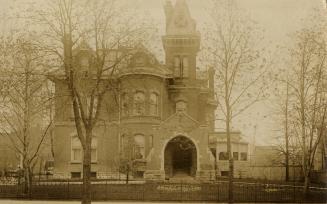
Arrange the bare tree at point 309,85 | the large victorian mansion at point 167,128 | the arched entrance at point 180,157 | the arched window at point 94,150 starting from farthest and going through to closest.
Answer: the arched window at point 94,150 → the arched entrance at point 180,157 → the large victorian mansion at point 167,128 → the bare tree at point 309,85

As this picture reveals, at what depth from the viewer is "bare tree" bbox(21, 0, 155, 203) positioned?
57.7ft

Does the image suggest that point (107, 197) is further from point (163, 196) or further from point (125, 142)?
point (125, 142)

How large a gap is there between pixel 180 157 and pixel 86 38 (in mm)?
13418

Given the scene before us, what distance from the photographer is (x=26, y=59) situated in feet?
68.1

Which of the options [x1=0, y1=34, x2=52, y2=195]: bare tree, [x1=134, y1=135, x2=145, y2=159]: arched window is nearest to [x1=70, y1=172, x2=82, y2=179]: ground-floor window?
[x1=134, y1=135, x2=145, y2=159]: arched window

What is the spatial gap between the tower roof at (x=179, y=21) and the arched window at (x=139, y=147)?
22.5ft

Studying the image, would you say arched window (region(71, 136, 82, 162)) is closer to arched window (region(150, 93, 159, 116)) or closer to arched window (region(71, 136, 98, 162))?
arched window (region(71, 136, 98, 162))

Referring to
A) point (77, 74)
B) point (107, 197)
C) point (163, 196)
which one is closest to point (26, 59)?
point (77, 74)

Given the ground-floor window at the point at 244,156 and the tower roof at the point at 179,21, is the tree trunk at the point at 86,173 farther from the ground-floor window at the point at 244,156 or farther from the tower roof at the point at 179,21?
the ground-floor window at the point at 244,156

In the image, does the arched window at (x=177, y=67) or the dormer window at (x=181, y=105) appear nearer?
the dormer window at (x=181, y=105)

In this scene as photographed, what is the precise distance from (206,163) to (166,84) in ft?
19.9

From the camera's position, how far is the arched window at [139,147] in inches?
1141

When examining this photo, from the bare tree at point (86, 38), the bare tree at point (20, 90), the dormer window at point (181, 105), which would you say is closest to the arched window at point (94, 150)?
the dormer window at point (181, 105)

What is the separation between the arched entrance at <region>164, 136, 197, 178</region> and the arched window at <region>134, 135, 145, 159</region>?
1.62m
